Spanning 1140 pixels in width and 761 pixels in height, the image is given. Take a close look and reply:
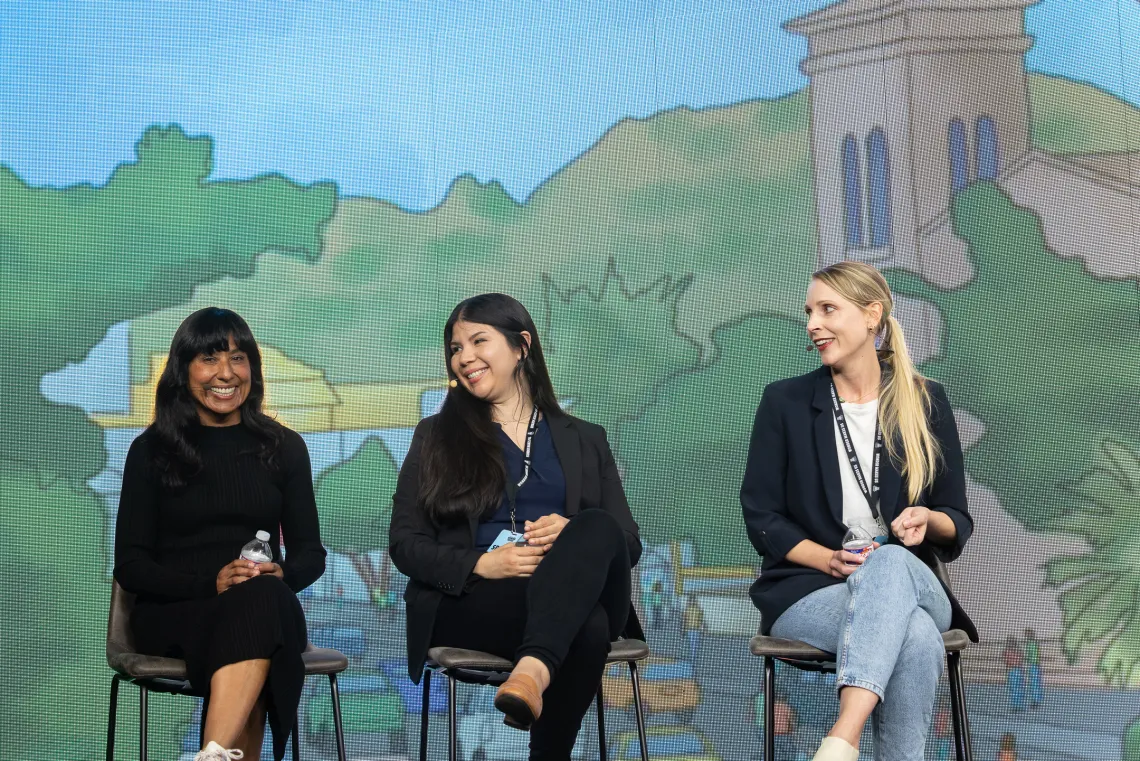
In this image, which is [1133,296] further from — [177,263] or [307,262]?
[177,263]

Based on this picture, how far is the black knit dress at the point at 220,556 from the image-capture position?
2.30 metres

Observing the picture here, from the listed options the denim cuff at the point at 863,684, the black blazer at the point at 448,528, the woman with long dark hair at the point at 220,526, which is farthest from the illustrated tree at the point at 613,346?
the denim cuff at the point at 863,684

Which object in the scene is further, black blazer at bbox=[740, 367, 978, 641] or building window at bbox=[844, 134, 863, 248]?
building window at bbox=[844, 134, 863, 248]

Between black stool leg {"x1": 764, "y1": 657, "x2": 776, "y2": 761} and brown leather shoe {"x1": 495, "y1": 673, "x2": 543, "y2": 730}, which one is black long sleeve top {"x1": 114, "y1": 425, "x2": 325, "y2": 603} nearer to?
brown leather shoe {"x1": 495, "y1": 673, "x2": 543, "y2": 730}

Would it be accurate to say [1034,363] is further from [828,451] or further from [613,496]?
[613,496]

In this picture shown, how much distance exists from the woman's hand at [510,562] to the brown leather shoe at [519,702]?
31 centimetres

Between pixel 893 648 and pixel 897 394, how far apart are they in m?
0.66

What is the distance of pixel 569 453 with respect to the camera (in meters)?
2.64

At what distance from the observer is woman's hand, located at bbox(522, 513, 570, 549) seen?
7.78 feet

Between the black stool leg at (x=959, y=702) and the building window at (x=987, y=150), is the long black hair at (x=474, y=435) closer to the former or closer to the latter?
the black stool leg at (x=959, y=702)

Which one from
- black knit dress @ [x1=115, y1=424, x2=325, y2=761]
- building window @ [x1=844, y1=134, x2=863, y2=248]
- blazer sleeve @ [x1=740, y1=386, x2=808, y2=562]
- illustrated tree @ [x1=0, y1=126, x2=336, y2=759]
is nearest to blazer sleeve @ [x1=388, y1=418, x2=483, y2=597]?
black knit dress @ [x1=115, y1=424, x2=325, y2=761]

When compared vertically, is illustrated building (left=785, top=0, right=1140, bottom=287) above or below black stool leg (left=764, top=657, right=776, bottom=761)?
above

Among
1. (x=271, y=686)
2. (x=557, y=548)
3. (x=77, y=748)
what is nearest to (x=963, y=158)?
(x=557, y=548)

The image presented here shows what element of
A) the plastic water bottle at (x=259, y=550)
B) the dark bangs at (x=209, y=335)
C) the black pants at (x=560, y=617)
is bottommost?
the black pants at (x=560, y=617)
